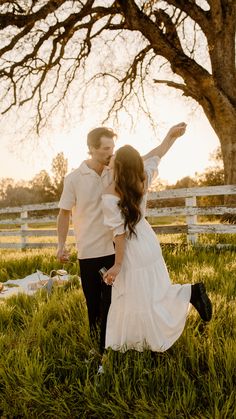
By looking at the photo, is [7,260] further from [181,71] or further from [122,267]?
[122,267]

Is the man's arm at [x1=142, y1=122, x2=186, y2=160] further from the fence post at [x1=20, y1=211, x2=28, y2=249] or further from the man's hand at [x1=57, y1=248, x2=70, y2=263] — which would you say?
the fence post at [x1=20, y1=211, x2=28, y2=249]

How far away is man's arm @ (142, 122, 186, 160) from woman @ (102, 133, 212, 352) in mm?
289

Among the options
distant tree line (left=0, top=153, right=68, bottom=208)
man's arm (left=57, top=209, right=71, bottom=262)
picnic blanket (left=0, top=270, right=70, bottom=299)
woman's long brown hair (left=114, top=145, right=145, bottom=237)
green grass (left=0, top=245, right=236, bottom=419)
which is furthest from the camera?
distant tree line (left=0, top=153, right=68, bottom=208)

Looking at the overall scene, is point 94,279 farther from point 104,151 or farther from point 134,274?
point 104,151

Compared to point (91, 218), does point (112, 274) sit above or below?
below

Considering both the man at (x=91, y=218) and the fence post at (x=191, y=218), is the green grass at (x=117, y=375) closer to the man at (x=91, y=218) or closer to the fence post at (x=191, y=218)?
the man at (x=91, y=218)

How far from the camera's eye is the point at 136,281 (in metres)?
3.26

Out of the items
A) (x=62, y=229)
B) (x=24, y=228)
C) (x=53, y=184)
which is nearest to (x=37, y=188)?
(x=53, y=184)

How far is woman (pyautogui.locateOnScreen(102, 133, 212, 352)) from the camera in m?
3.21

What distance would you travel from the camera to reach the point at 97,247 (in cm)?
374

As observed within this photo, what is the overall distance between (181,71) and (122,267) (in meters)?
8.75

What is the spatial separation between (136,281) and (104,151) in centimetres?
103

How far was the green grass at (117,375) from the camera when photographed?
2.94 m

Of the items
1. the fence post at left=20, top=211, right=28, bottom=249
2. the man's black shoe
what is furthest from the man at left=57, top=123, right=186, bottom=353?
the fence post at left=20, top=211, right=28, bottom=249
